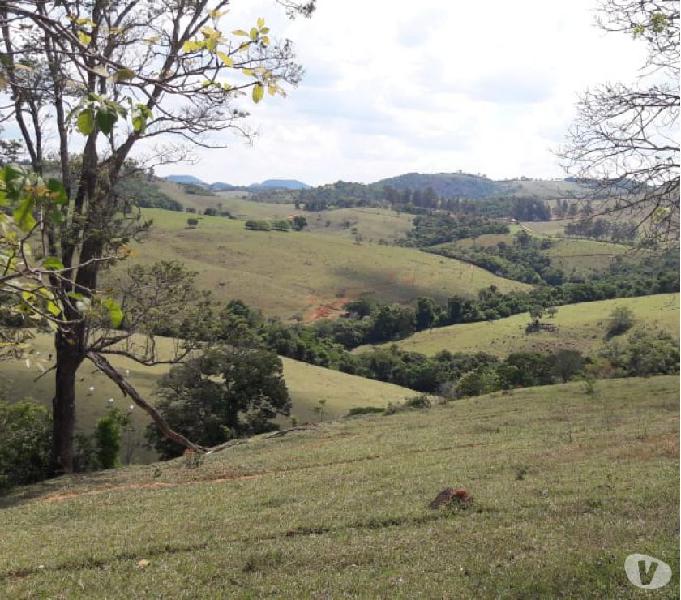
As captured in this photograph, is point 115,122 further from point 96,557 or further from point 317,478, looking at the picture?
point 317,478

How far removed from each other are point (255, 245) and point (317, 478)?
415 ft

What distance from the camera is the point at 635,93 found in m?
9.29

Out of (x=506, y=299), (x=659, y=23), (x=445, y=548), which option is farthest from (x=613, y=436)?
(x=506, y=299)

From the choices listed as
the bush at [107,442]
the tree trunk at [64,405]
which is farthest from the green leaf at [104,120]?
the bush at [107,442]

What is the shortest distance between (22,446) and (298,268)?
4400 inches

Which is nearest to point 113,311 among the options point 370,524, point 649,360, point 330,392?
point 370,524

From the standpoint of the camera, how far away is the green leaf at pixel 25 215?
2.53 metres

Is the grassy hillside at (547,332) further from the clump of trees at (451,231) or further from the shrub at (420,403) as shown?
the clump of trees at (451,231)

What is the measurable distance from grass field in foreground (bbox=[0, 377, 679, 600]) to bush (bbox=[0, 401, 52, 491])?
14.8 ft

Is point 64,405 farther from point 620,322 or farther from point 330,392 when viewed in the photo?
point 620,322

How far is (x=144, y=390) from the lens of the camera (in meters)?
50.9

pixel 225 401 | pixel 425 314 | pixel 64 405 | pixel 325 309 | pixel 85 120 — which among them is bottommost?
pixel 325 309

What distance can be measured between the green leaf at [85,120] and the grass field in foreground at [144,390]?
3304 centimetres

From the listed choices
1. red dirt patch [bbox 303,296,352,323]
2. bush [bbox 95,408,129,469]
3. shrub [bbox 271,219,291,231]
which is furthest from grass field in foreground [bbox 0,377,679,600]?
shrub [bbox 271,219,291,231]
